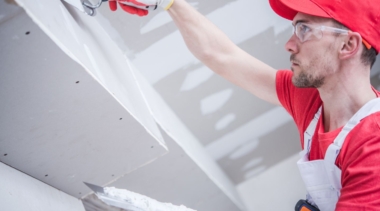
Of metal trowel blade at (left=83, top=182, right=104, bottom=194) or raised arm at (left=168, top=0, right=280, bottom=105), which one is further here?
raised arm at (left=168, top=0, right=280, bottom=105)

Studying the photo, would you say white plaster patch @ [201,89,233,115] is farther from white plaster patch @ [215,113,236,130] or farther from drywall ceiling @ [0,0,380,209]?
→ white plaster patch @ [215,113,236,130]

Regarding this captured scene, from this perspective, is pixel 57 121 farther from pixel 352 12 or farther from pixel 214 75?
pixel 214 75

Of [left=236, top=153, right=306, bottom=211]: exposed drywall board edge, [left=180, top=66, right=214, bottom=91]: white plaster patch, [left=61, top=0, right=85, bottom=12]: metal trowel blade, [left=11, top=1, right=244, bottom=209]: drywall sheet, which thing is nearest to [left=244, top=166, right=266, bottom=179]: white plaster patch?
[left=236, top=153, right=306, bottom=211]: exposed drywall board edge

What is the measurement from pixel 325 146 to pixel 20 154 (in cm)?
91

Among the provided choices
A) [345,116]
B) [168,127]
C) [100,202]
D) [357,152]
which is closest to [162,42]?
[168,127]

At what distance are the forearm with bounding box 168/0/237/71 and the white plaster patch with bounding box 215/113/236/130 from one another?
1179mm

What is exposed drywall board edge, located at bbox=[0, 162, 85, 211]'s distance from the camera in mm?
1213

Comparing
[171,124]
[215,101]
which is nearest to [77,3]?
[171,124]

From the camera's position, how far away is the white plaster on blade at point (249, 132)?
3105 millimetres

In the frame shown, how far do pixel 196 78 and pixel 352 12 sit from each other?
1.18 m

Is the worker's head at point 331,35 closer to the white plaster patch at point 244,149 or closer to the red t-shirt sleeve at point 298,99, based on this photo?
the red t-shirt sleeve at point 298,99

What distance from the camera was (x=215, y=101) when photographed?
8.95ft

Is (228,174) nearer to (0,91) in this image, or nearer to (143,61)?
(143,61)

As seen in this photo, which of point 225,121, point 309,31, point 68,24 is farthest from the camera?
point 225,121
